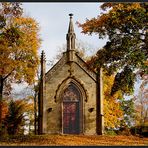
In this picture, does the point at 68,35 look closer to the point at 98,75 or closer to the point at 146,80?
the point at 98,75

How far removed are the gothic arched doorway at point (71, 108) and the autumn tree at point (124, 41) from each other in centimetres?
1079

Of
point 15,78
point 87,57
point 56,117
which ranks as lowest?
point 56,117

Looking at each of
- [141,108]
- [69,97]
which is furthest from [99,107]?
[141,108]

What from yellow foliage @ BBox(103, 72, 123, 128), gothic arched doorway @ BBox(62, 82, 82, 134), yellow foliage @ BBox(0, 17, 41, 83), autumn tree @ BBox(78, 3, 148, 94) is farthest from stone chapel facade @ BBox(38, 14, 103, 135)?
autumn tree @ BBox(78, 3, 148, 94)

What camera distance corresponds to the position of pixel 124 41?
2533 centimetres

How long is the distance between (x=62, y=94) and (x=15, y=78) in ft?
16.2

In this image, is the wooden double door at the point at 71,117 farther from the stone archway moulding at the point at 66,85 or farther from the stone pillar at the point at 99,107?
the stone pillar at the point at 99,107

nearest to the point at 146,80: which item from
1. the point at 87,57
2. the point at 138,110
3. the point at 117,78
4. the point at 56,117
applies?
Answer: the point at 117,78

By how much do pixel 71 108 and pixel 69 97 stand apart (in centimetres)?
104

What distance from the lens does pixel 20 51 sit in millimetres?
32781

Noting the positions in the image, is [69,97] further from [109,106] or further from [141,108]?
[141,108]

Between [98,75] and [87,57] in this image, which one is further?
[87,57]

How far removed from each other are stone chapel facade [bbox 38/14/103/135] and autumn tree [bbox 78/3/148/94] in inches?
409

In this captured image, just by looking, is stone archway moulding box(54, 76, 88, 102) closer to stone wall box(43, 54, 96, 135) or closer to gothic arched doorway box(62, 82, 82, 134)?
stone wall box(43, 54, 96, 135)
